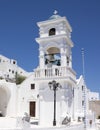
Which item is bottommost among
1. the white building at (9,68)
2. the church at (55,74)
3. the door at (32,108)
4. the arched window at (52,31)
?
the door at (32,108)

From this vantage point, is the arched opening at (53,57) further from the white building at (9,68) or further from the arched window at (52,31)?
the white building at (9,68)

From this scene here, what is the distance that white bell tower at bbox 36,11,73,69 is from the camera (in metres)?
Result: 19.1

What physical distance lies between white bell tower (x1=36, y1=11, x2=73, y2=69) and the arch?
27.1 ft

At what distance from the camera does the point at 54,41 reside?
1947cm

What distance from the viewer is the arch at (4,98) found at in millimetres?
25603

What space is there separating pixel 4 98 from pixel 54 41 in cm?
1076

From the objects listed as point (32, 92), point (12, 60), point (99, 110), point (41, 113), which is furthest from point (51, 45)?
point (12, 60)

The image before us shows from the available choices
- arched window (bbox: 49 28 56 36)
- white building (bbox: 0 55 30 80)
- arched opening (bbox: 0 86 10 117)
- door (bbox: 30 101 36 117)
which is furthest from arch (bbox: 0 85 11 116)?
white building (bbox: 0 55 30 80)

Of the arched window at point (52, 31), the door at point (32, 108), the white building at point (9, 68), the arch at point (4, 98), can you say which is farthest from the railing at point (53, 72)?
the white building at point (9, 68)

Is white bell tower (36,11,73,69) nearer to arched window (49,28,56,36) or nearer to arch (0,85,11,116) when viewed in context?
arched window (49,28,56,36)

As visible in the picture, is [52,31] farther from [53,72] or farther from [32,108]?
[32,108]

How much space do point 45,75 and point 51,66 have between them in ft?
3.33

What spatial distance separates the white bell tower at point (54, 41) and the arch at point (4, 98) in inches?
325

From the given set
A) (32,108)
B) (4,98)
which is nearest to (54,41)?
(32,108)
